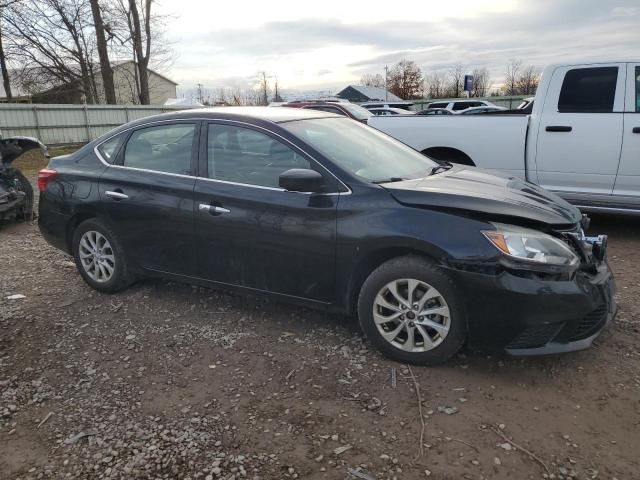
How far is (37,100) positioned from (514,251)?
3423 cm

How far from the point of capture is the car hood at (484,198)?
3.07 m

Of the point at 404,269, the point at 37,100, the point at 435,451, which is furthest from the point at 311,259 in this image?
the point at 37,100

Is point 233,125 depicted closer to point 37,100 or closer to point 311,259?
point 311,259

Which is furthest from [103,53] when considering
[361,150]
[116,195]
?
[361,150]

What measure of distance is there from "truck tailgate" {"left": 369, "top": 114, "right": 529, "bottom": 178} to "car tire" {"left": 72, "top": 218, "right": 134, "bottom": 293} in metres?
3.93

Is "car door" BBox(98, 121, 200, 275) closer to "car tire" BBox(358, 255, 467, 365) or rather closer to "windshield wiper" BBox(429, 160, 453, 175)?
"car tire" BBox(358, 255, 467, 365)

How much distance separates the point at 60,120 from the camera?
838 inches

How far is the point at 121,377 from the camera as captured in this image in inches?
129

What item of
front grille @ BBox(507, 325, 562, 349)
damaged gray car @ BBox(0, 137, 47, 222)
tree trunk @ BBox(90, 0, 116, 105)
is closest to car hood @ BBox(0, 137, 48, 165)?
damaged gray car @ BBox(0, 137, 47, 222)

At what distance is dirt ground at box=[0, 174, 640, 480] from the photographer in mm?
2465

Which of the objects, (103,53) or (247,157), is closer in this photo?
(247,157)

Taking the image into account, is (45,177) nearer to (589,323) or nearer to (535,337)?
(535,337)

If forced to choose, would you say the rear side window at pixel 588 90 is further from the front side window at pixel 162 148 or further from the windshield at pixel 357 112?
the windshield at pixel 357 112

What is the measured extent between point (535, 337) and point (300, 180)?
1664 millimetres
